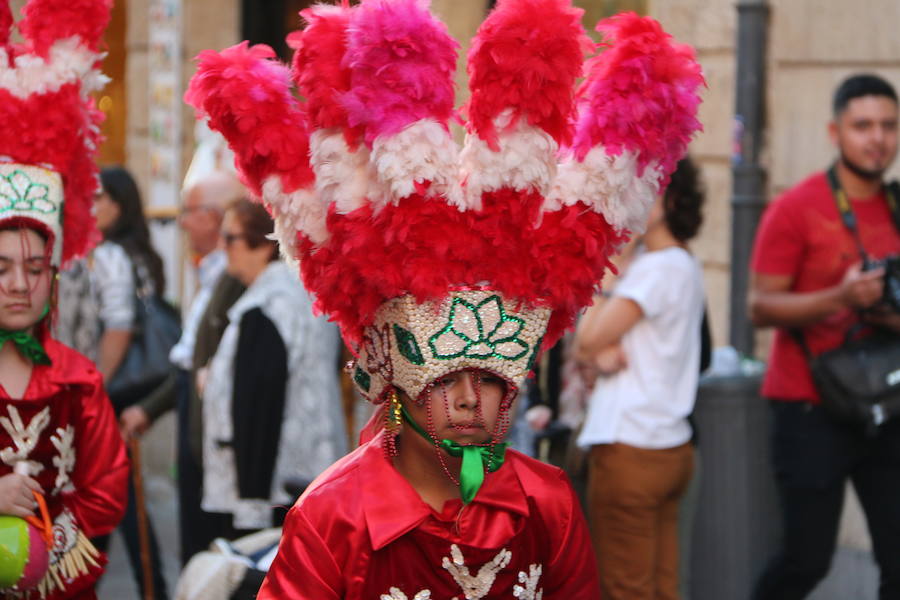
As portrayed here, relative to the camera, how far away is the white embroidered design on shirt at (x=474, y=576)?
3.24 m

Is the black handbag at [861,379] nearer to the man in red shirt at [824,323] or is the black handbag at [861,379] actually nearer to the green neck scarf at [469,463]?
the man in red shirt at [824,323]

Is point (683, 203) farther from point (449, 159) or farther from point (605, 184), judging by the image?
point (449, 159)

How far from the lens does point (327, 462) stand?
540 centimetres

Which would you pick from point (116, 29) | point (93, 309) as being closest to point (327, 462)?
point (93, 309)

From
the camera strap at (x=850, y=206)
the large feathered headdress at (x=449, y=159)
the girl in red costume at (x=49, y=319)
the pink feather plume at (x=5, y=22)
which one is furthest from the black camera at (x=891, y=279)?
the pink feather plume at (x=5, y=22)

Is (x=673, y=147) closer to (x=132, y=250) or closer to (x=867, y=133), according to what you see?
(x=867, y=133)

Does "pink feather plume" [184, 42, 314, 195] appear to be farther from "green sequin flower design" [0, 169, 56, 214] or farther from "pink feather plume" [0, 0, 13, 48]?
"pink feather plume" [0, 0, 13, 48]

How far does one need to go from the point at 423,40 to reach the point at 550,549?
48.7 inches

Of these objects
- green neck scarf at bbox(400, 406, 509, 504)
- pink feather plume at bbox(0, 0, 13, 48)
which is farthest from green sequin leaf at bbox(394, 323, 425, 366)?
pink feather plume at bbox(0, 0, 13, 48)

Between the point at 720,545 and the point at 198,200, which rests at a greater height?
the point at 198,200

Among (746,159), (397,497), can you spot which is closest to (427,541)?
(397,497)

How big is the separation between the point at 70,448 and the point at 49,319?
400 millimetres

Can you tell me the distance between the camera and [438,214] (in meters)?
3.06

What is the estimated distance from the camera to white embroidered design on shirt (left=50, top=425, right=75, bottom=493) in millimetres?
4168
